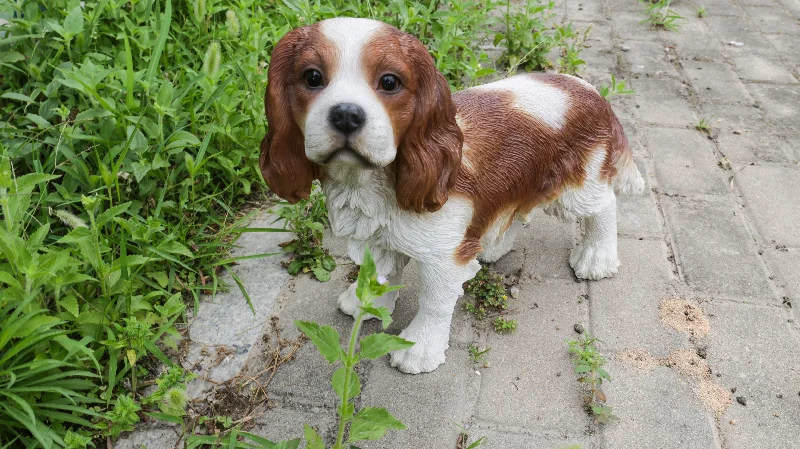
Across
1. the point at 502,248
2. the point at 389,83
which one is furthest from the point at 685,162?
the point at 389,83

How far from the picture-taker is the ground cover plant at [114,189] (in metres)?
1.91

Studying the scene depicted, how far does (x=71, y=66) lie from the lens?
2686mm

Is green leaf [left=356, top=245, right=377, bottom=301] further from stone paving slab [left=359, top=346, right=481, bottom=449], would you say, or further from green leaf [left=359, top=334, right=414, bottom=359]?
stone paving slab [left=359, top=346, right=481, bottom=449]

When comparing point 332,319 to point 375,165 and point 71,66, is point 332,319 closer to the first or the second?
point 375,165

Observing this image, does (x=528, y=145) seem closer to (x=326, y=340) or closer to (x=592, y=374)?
(x=592, y=374)

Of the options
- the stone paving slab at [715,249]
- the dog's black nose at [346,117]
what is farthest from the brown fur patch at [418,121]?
the stone paving slab at [715,249]

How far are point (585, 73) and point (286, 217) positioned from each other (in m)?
2.63

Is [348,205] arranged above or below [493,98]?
below

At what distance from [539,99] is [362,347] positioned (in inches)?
45.6

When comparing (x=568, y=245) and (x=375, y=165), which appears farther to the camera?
(x=568, y=245)

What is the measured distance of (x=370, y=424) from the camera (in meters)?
1.65

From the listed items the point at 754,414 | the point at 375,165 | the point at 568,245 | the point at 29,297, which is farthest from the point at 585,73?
the point at 29,297

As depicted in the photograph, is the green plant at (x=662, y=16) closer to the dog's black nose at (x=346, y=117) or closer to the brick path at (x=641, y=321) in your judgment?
the brick path at (x=641, y=321)

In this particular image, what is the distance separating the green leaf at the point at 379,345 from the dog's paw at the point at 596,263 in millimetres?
1380
